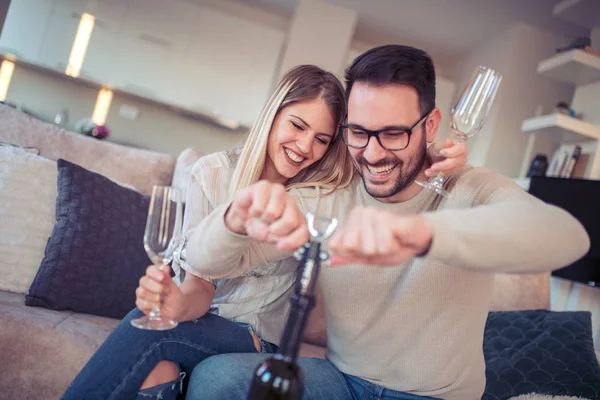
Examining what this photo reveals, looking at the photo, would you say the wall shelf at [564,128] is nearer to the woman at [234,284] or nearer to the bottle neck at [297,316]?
the woman at [234,284]

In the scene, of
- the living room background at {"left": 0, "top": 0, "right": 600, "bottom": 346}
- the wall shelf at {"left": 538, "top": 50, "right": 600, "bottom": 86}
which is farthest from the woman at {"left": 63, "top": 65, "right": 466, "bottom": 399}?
the living room background at {"left": 0, "top": 0, "right": 600, "bottom": 346}

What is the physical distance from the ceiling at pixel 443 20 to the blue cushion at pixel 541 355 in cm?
330

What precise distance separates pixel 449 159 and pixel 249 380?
653 mm

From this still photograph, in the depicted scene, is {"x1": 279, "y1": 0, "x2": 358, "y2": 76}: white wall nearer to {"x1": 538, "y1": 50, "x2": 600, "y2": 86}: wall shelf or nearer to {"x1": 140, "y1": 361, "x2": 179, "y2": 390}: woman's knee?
{"x1": 538, "y1": 50, "x2": 600, "y2": 86}: wall shelf

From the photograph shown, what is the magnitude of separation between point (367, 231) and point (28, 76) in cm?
582

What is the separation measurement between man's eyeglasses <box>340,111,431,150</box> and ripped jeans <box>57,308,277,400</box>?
57 cm

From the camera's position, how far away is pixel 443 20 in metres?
5.25

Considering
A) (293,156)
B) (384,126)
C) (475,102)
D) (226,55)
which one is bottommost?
(293,156)

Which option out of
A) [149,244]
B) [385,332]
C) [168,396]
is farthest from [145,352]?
[385,332]

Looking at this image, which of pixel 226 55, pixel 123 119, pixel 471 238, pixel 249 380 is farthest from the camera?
pixel 226 55

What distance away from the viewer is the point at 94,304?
1.89m

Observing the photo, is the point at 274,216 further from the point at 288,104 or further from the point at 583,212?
the point at 583,212

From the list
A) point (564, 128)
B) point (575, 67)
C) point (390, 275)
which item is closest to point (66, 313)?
point (390, 275)

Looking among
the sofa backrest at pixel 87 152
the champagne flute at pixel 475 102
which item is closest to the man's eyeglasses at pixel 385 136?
the champagne flute at pixel 475 102
